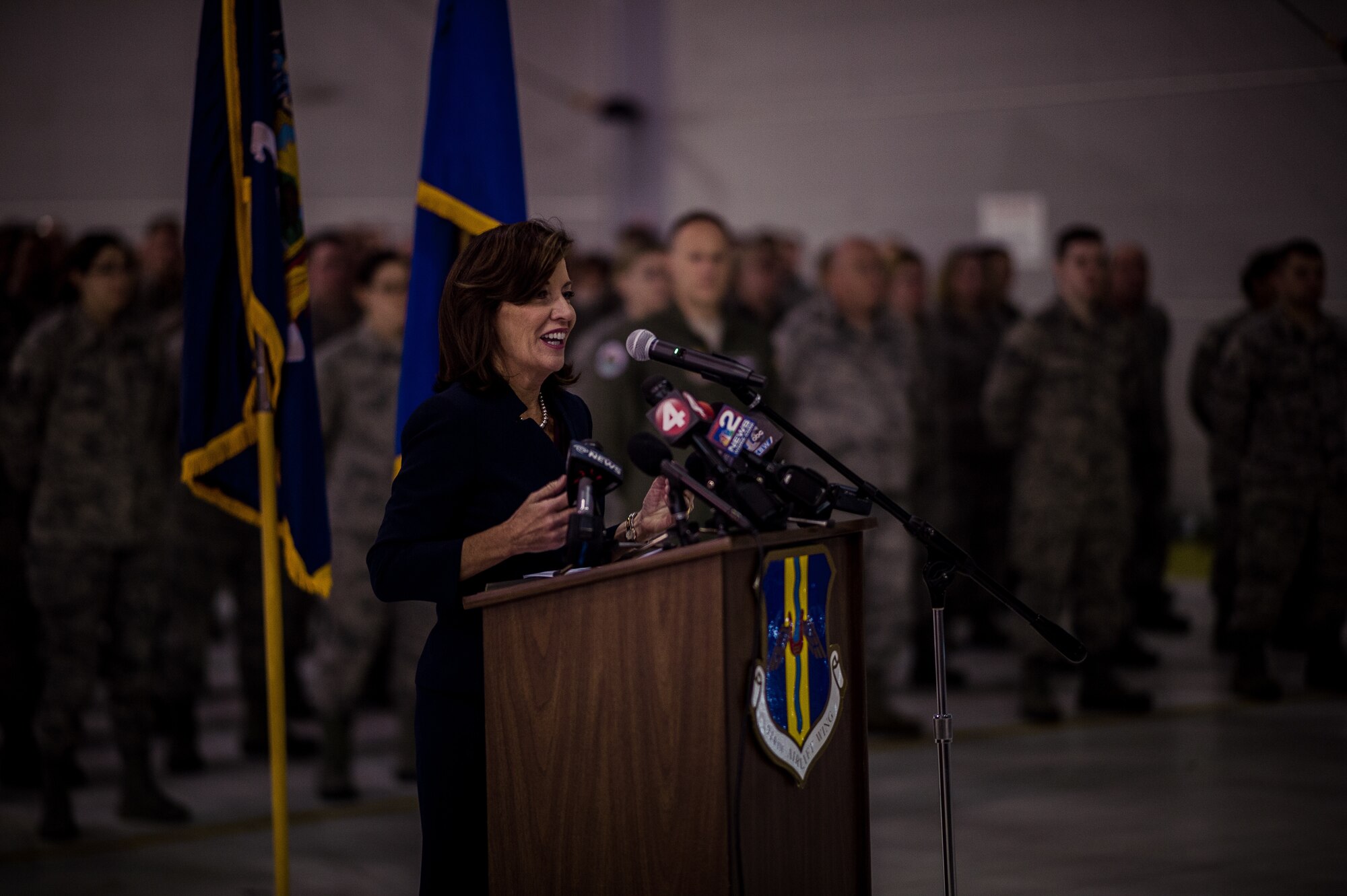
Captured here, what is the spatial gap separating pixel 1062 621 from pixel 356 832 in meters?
3.54

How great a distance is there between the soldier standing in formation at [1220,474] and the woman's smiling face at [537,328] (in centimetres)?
497

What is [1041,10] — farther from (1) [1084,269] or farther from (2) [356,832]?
(2) [356,832]

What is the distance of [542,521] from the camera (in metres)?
1.95

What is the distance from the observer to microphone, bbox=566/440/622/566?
6.17 feet

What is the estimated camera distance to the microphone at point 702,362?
198cm

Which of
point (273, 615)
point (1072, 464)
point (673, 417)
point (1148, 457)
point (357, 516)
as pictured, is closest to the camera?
point (673, 417)

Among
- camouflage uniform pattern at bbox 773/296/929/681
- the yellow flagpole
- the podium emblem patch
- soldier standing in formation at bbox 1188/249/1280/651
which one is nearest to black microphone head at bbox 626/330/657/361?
the podium emblem patch

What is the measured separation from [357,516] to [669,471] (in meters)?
3.11

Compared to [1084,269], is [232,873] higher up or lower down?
lower down

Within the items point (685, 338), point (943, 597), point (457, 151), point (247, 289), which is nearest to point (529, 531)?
point (943, 597)

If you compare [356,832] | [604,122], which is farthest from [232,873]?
[604,122]

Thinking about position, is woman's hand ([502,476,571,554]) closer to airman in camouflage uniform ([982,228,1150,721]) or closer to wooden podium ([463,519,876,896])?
wooden podium ([463,519,876,896])

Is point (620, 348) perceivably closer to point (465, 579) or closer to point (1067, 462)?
point (1067, 462)

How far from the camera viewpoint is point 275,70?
10.3 feet
